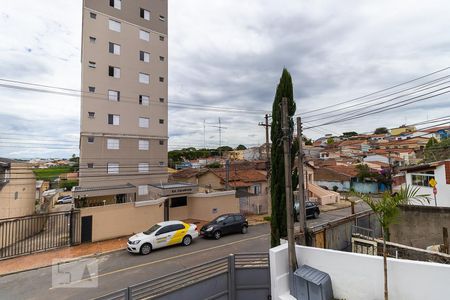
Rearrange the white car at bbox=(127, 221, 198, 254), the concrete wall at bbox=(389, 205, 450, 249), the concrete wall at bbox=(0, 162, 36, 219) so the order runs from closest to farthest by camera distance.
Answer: the concrete wall at bbox=(389, 205, 450, 249)
the white car at bbox=(127, 221, 198, 254)
the concrete wall at bbox=(0, 162, 36, 219)

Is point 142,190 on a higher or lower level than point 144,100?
lower

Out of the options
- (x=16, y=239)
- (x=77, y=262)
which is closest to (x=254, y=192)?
(x=77, y=262)

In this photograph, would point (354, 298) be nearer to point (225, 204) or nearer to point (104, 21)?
point (225, 204)

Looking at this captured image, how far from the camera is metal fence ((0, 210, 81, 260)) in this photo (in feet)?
44.0

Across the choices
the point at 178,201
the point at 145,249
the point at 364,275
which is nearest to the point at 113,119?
the point at 178,201

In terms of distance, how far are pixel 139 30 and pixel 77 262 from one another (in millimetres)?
22478

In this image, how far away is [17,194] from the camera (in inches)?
717

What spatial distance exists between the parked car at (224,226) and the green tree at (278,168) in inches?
260

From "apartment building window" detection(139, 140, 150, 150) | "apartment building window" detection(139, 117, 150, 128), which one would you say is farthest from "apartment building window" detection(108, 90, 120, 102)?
"apartment building window" detection(139, 140, 150, 150)

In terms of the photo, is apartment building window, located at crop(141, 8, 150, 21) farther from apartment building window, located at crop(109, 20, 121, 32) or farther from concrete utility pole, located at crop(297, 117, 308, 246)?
concrete utility pole, located at crop(297, 117, 308, 246)

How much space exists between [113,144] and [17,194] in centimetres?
798

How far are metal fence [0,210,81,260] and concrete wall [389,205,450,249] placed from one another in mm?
17708

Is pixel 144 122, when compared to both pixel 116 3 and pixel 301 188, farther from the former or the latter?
pixel 301 188

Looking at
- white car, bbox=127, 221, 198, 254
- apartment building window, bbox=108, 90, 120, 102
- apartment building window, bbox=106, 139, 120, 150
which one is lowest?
white car, bbox=127, 221, 198, 254
